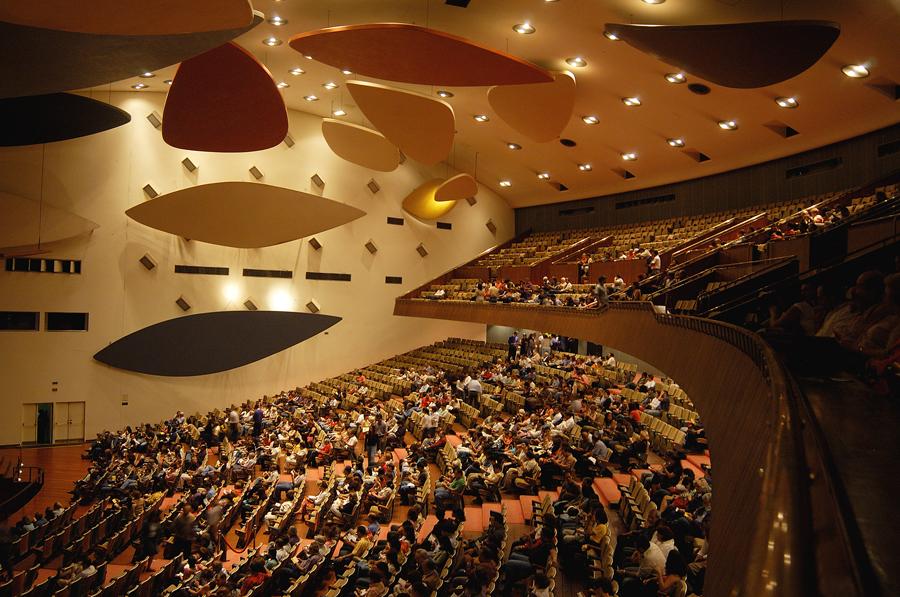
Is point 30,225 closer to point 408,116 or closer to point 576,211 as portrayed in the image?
point 408,116

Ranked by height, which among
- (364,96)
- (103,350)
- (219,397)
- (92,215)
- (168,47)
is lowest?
(219,397)

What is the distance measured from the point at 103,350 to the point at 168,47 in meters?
11.3

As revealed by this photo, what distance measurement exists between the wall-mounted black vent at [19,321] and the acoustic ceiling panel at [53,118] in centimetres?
393

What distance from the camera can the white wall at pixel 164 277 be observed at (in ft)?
52.8

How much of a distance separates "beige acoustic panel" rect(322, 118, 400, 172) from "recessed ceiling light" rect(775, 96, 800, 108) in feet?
29.0

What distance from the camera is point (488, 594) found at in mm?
5395

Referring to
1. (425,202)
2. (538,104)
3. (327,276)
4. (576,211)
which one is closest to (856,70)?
(538,104)

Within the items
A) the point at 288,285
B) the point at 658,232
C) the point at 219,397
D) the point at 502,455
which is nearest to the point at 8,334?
the point at 219,397

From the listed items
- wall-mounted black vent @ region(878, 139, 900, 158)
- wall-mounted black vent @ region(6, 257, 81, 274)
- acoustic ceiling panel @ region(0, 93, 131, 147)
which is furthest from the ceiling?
wall-mounted black vent @ region(6, 257, 81, 274)

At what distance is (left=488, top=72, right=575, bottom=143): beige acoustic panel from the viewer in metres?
12.1

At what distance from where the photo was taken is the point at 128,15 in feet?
20.1

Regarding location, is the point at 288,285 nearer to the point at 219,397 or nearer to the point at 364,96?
the point at 219,397

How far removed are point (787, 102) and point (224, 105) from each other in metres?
10.5

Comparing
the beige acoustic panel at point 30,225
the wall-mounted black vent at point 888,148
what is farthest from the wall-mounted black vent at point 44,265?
the wall-mounted black vent at point 888,148
